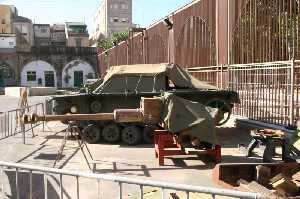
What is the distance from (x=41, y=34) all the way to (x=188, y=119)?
315ft

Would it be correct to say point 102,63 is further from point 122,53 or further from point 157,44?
point 157,44

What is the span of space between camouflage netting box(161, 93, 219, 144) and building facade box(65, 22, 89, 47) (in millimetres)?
90842

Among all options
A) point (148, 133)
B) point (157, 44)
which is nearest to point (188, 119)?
point (148, 133)

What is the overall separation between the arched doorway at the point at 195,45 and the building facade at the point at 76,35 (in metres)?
77.9

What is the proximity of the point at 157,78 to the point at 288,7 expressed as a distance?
439 centimetres

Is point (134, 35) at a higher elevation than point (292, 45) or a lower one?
higher

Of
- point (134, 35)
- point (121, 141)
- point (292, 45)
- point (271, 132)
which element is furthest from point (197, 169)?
point (134, 35)

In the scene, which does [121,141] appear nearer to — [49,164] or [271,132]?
[49,164]

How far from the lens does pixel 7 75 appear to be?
63656 mm

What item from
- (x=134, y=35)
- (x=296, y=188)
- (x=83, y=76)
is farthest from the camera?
(x=83, y=76)

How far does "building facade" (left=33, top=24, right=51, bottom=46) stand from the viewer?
99.6 m

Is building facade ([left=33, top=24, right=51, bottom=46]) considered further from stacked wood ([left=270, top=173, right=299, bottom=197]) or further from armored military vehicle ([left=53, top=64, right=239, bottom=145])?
stacked wood ([left=270, top=173, right=299, bottom=197])

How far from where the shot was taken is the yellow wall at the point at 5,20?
95.2 m

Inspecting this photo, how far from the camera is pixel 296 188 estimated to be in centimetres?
659
